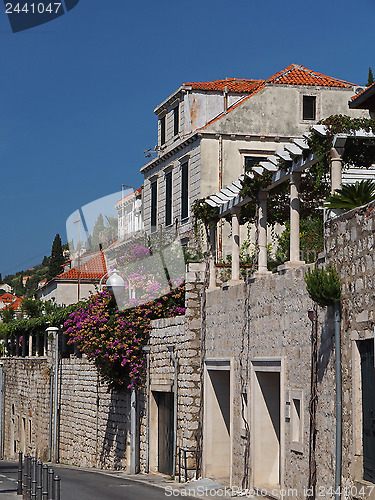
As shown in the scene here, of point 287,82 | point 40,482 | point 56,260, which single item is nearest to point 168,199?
point 287,82

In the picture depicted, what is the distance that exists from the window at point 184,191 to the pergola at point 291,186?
12.1 meters

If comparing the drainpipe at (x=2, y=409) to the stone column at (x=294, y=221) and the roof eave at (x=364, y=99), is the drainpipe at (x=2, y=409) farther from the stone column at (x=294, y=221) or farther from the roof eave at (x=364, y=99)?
the roof eave at (x=364, y=99)

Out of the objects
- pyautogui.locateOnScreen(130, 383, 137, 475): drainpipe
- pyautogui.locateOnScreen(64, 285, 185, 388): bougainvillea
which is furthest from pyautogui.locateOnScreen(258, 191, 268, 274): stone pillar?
pyautogui.locateOnScreen(130, 383, 137, 475): drainpipe

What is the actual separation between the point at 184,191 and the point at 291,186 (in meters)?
17.9

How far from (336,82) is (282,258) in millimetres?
15287

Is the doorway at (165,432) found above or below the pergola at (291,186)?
below

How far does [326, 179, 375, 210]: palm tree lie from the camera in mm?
12242

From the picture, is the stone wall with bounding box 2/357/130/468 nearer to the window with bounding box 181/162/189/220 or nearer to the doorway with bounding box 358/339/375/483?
the window with bounding box 181/162/189/220

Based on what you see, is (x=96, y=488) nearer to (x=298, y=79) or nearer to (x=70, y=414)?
(x=70, y=414)

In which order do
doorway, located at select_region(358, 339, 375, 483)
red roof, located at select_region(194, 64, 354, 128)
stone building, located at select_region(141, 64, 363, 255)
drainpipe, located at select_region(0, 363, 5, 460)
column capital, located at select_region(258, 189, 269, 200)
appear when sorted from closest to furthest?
doorway, located at select_region(358, 339, 375, 483)
column capital, located at select_region(258, 189, 269, 200)
stone building, located at select_region(141, 64, 363, 255)
red roof, located at select_region(194, 64, 354, 128)
drainpipe, located at select_region(0, 363, 5, 460)

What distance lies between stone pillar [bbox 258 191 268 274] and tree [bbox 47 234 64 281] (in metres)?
76.9

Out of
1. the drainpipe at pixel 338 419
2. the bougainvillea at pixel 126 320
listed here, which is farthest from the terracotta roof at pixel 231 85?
the drainpipe at pixel 338 419

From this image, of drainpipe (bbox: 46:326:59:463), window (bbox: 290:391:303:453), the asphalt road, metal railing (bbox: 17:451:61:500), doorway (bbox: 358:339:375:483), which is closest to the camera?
doorway (bbox: 358:339:375:483)

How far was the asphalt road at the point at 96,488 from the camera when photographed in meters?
17.6
